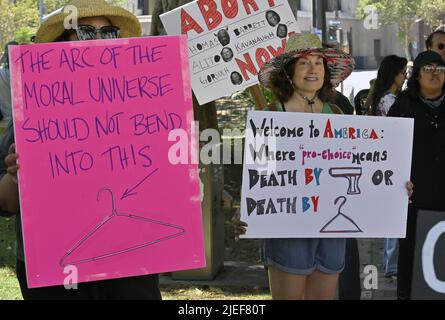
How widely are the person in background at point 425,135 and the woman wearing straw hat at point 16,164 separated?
82.1 inches

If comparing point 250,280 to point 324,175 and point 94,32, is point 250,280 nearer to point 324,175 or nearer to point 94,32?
point 324,175

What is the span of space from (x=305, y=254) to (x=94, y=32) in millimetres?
1316

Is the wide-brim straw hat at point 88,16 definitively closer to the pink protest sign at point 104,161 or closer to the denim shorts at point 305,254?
the pink protest sign at point 104,161

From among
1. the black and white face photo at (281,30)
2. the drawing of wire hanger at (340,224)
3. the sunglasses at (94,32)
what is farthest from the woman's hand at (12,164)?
the black and white face photo at (281,30)

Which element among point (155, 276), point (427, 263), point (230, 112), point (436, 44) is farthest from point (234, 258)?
point (230, 112)

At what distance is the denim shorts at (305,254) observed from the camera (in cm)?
373

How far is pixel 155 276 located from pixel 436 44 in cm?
385

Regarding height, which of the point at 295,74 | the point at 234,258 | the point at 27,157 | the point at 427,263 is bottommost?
the point at 234,258

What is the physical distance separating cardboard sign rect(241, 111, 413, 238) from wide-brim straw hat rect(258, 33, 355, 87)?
1.06 feet

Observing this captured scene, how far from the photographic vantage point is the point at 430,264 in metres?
4.11

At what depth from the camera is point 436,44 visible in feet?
21.2

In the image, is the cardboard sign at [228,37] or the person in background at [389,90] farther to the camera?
the person in background at [389,90]

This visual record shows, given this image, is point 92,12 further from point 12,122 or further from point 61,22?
point 12,122

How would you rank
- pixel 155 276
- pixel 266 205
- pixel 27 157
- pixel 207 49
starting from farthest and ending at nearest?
pixel 207 49 → pixel 266 205 → pixel 155 276 → pixel 27 157
